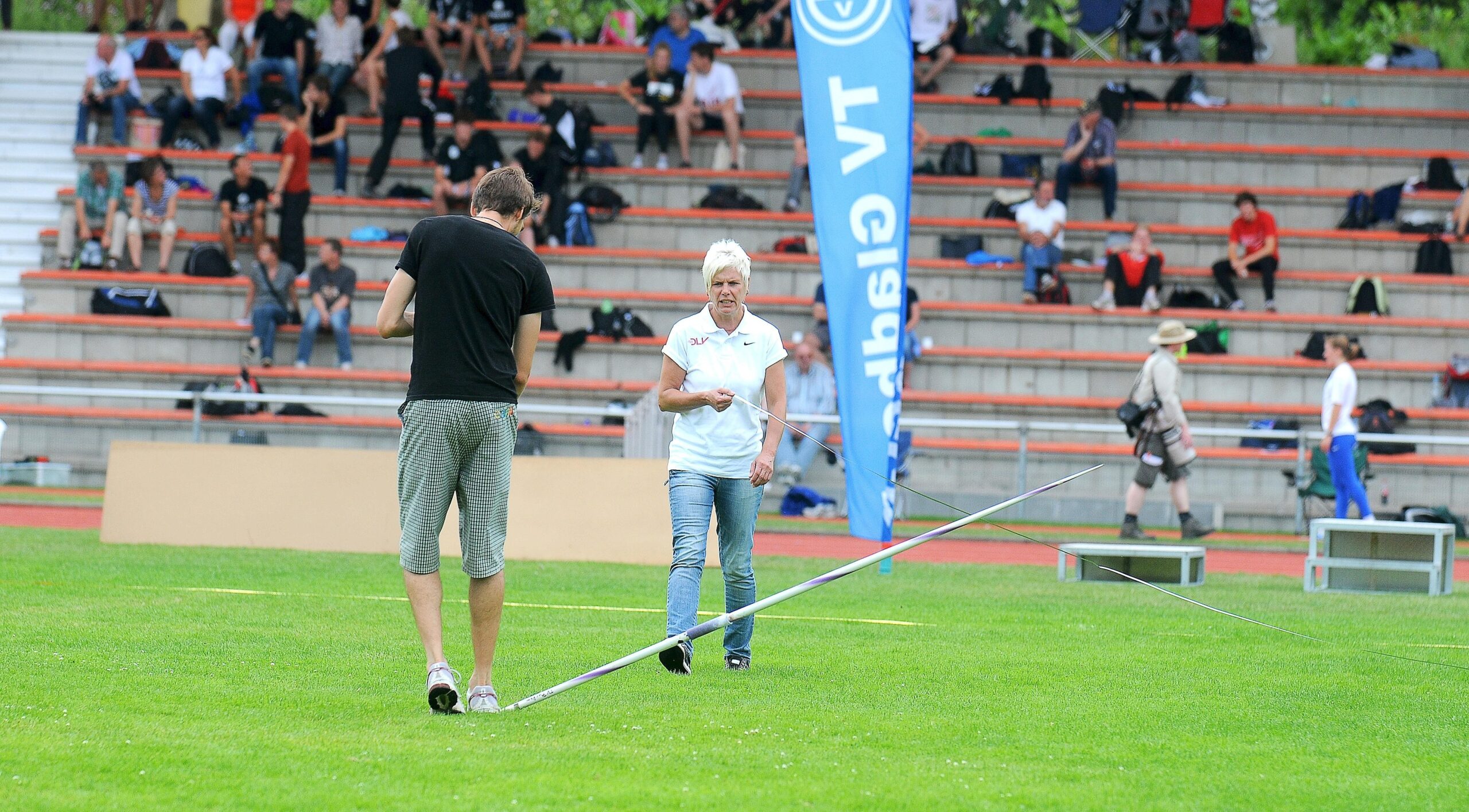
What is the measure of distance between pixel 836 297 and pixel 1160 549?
117 inches

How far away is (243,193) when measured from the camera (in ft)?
79.5

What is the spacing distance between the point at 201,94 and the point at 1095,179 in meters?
14.0

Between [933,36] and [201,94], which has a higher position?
[933,36]

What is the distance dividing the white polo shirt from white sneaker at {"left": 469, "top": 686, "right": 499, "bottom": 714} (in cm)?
161

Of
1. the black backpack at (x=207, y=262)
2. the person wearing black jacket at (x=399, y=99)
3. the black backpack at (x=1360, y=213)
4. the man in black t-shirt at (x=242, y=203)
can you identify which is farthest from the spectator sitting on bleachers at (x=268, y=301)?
the black backpack at (x=1360, y=213)

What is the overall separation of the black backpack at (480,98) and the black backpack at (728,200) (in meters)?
3.99

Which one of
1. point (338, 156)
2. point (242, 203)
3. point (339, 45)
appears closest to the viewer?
point (242, 203)

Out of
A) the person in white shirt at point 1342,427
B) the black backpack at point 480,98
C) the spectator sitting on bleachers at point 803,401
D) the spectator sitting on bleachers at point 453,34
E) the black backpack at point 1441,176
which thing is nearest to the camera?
the person in white shirt at point 1342,427

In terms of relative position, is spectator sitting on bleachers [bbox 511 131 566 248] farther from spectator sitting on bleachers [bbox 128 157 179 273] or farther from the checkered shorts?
the checkered shorts

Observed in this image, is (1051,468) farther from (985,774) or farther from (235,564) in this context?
(985,774)

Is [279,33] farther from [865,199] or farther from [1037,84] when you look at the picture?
[865,199]

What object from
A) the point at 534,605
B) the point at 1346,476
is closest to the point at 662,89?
the point at 1346,476

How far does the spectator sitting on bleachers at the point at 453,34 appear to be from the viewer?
27438 millimetres

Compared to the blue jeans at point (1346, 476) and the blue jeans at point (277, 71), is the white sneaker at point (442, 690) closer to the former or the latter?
the blue jeans at point (1346, 476)
